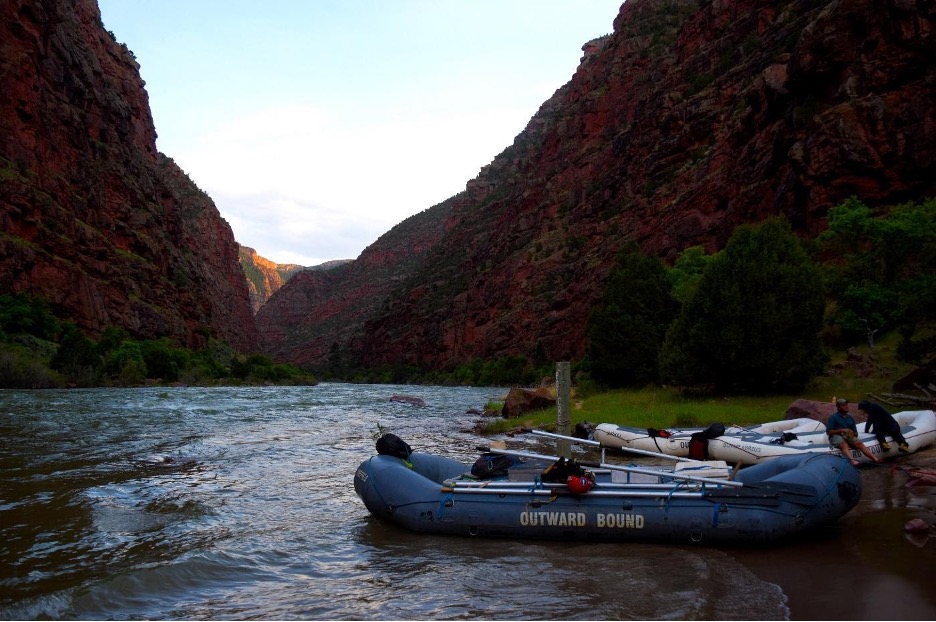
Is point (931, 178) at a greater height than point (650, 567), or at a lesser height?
greater

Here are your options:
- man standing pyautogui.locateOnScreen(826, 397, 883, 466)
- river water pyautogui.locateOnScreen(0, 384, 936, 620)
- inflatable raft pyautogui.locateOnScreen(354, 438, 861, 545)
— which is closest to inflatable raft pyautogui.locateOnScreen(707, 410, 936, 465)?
man standing pyautogui.locateOnScreen(826, 397, 883, 466)

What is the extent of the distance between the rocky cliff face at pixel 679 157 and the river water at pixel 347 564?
25030mm

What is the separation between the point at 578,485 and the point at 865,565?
319 cm

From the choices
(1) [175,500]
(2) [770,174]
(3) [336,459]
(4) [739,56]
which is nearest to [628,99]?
(4) [739,56]

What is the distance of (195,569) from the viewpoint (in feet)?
23.9

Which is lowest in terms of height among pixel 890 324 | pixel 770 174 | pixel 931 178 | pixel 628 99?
pixel 890 324

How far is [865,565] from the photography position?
253 inches

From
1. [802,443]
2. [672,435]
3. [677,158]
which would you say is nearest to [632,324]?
[672,435]

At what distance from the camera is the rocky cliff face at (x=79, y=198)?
51919mm

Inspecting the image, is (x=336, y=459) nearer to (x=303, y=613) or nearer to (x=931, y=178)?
(x=303, y=613)

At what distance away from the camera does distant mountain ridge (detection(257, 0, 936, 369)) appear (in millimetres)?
30516

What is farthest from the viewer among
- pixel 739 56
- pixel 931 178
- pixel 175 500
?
pixel 739 56

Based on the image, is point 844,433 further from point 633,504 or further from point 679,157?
point 679,157

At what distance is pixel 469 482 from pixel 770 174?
35238 mm
